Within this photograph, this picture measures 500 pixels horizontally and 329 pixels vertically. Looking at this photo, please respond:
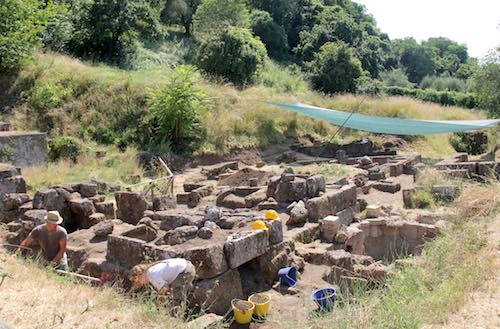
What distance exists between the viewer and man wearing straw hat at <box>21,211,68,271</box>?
7.27 metres

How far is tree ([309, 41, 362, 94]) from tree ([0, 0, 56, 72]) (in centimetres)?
1694

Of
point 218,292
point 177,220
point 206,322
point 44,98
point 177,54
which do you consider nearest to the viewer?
point 206,322

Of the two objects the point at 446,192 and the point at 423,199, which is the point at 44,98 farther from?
the point at 446,192

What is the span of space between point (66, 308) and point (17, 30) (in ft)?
54.4

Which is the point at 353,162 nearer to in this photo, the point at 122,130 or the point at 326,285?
the point at 122,130

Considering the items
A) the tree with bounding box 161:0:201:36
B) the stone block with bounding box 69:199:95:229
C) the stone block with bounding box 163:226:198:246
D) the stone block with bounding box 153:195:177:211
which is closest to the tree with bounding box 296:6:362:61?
the tree with bounding box 161:0:201:36

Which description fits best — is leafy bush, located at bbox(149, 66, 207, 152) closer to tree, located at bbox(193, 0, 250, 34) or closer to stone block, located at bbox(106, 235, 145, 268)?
stone block, located at bbox(106, 235, 145, 268)

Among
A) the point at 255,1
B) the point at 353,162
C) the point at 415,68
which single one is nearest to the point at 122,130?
the point at 353,162

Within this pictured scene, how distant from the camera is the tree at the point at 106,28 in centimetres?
2466

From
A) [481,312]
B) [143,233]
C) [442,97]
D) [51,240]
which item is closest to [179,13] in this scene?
[442,97]

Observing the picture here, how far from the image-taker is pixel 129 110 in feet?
63.4

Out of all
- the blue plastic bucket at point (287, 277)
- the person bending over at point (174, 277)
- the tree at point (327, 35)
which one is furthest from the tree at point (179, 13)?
the person bending over at point (174, 277)

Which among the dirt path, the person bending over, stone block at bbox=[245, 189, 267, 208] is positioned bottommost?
stone block at bbox=[245, 189, 267, 208]

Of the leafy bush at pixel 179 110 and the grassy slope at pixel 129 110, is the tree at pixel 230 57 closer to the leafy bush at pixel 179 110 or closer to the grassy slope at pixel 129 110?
the grassy slope at pixel 129 110
